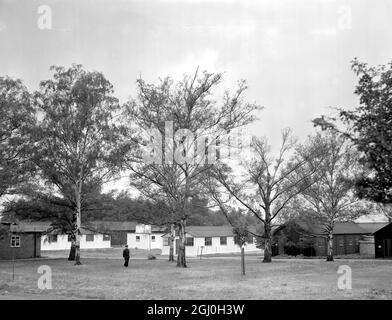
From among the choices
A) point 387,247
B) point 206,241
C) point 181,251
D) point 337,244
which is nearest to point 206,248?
point 206,241

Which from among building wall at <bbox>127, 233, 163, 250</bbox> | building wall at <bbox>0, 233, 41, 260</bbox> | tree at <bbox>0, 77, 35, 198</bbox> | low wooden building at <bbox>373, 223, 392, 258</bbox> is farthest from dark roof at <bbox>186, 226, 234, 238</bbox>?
tree at <bbox>0, 77, 35, 198</bbox>

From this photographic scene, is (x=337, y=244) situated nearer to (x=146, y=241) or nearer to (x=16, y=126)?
(x=146, y=241)

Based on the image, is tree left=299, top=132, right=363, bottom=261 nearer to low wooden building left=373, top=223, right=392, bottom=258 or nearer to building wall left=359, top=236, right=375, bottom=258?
low wooden building left=373, top=223, right=392, bottom=258

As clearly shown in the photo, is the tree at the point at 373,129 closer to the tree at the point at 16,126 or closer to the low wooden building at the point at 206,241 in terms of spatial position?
the tree at the point at 16,126

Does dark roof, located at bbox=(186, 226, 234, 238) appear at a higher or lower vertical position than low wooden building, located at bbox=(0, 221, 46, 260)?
higher

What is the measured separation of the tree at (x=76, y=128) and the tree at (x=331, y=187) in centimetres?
1670

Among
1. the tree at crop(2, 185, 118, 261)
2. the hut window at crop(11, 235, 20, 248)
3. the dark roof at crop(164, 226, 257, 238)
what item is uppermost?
the tree at crop(2, 185, 118, 261)

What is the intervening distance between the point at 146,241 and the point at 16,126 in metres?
48.7

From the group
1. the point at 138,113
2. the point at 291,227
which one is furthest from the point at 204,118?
the point at 291,227

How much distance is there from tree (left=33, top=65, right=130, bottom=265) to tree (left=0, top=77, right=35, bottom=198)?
0.79 meters

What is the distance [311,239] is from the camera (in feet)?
180

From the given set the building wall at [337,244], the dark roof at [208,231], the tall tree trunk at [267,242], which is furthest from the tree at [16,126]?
the dark roof at [208,231]

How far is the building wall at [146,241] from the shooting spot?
8019 centimetres

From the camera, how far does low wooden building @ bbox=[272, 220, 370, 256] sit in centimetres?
5381
